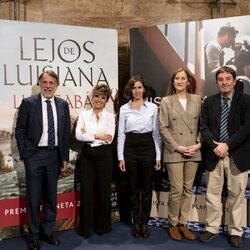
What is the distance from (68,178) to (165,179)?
978mm

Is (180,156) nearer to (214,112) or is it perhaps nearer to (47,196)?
(214,112)

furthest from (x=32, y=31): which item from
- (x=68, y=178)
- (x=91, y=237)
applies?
(x=91, y=237)

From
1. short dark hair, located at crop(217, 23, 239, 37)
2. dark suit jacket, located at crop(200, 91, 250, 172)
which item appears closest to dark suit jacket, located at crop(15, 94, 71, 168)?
dark suit jacket, located at crop(200, 91, 250, 172)

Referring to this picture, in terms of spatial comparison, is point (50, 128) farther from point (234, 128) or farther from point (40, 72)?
→ point (234, 128)

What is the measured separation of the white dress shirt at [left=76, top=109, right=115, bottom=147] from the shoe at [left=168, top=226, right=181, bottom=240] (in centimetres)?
100

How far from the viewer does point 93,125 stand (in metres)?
3.51

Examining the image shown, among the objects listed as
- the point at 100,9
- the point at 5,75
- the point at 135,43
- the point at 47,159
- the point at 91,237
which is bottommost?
the point at 91,237

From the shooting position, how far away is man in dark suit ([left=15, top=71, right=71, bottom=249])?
10.6 feet

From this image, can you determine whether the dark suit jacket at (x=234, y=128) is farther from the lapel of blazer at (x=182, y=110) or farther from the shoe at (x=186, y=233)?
the shoe at (x=186, y=233)

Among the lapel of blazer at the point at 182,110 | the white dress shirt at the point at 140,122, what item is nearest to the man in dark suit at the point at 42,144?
the white dress shirt at the point at 140,122

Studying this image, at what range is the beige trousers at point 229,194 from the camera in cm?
330

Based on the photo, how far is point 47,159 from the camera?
328 cm

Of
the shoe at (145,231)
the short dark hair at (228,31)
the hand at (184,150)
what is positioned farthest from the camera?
the short dark hair at (228,31)

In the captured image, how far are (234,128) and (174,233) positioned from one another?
1.12 m
